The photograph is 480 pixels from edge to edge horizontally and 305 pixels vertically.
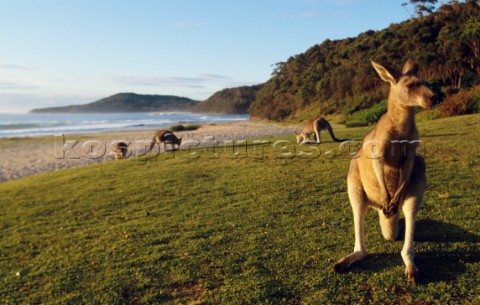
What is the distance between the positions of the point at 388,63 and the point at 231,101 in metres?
75.7

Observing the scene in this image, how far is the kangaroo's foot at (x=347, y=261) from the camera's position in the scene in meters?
3.11

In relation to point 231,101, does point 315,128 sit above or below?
below

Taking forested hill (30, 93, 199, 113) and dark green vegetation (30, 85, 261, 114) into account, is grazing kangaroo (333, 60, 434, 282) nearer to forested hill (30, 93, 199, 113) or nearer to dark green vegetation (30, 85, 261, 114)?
dark green vegetation (30, 85, 261, 114)

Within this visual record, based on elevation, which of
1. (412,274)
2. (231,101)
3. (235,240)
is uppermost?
(231,101)

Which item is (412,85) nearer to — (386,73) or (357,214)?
(386,73)

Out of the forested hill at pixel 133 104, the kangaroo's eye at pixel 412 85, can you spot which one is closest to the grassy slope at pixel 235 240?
the kangaroo's eye at pixel 412 85

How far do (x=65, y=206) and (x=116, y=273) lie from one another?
363 centimetres

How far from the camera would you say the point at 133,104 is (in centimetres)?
12569

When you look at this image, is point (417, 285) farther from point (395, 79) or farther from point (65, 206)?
point (65, 206)

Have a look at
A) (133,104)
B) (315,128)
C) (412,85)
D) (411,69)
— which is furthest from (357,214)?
(133,104)

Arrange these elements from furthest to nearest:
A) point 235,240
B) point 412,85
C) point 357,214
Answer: point 235,240, point 357,214, point 412,85

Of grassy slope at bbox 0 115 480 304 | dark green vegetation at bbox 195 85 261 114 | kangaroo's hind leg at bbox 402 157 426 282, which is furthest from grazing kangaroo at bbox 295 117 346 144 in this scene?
dark green vegetation at bbox 195 85 261 114

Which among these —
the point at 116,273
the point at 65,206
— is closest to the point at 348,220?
the point at 116,273

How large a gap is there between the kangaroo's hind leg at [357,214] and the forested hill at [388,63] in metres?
9.15
